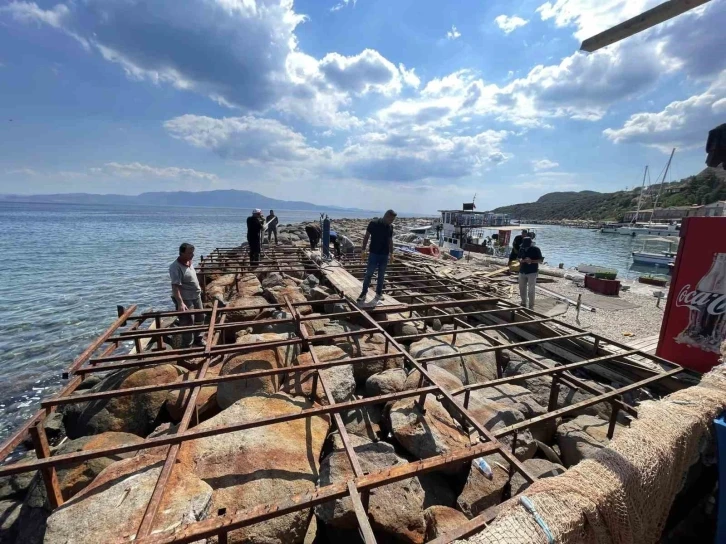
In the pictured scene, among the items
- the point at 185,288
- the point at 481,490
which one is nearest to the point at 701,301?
the point at 481,490

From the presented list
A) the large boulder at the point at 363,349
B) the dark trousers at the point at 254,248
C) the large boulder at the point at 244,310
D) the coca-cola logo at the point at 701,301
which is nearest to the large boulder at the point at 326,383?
the large boulder at the point at 363,349

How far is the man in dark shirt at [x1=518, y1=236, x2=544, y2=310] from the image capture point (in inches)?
419

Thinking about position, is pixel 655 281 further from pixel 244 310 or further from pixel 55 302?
pixel 55 302

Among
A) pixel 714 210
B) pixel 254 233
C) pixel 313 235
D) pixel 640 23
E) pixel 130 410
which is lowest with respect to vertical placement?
pixel 130 410

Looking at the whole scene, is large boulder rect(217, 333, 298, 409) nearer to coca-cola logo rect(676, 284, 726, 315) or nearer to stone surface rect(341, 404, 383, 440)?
stone surface rect(341, 404, 383, 440)

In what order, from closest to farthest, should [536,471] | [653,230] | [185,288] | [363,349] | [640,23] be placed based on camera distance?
[640,23]
[536,471]
[363,349]
[185,288]
[653,230]

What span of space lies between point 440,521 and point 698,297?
17.8 feet

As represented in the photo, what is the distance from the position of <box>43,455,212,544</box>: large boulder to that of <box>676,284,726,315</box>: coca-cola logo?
707 cm

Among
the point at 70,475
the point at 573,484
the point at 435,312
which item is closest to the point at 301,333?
the point at 70,475

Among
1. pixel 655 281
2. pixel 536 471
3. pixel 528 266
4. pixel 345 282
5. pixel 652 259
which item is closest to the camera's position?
pixel 536 471

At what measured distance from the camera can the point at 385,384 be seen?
4953 millimetres

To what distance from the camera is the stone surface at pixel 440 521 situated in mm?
2758

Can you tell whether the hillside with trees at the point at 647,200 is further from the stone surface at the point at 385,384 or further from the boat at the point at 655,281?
the stone surface at the point at 385,384

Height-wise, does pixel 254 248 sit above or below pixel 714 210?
below
